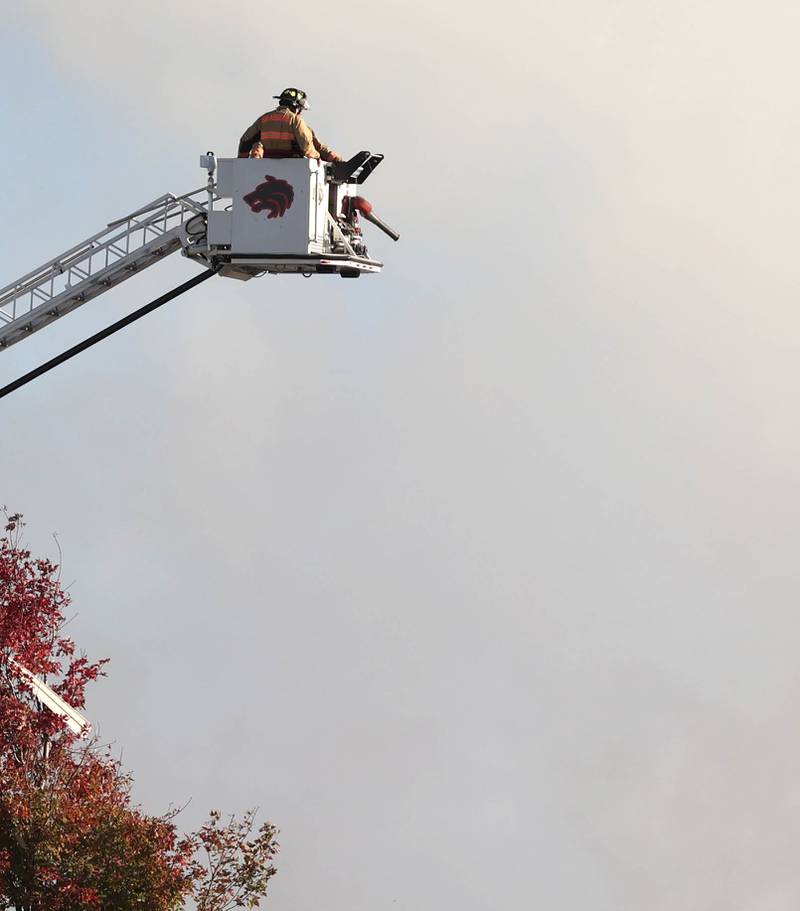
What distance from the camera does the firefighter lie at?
37.4 m

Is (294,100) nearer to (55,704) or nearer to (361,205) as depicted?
(361,205)

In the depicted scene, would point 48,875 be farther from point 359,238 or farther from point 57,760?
point 359,238

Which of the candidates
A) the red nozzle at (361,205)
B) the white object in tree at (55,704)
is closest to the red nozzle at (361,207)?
the red nozzle at (361,205)

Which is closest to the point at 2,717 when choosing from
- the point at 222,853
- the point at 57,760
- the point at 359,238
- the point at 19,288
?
the point at 57,760

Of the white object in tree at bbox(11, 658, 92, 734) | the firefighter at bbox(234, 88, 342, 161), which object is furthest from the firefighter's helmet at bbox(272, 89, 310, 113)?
the white object in tree at bbox(11, 658, 92, 734)

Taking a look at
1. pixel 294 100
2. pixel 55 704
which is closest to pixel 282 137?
pixel 294 100

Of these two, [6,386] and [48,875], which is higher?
[6,386]

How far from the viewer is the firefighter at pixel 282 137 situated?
37.4m

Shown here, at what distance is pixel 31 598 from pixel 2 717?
121 inches

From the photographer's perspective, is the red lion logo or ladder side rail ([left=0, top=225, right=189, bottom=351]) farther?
ladder side rail ([left=0, top=225, right=189, bottom=351])

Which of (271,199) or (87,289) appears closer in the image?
(271,199)

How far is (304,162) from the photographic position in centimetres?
3688

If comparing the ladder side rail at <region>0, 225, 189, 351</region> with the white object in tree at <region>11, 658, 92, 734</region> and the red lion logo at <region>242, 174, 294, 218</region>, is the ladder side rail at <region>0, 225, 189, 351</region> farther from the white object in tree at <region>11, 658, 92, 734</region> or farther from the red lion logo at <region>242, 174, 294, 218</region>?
the white object in tree at <region>11, 658, 92, 734</region>

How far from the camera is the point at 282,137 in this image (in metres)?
37.4
